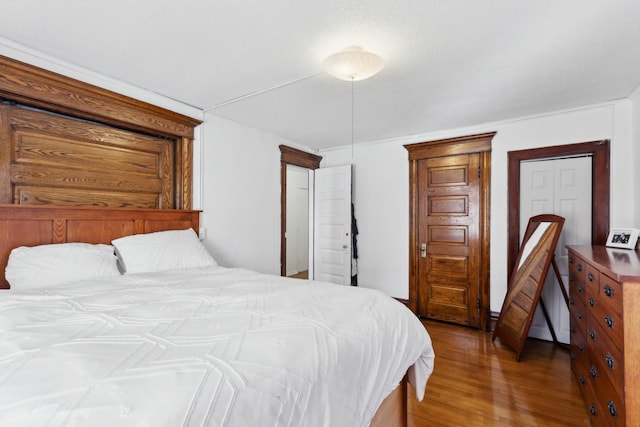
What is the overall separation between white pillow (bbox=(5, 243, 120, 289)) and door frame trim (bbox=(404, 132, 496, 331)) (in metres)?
Answer: 3.20

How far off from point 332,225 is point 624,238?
3020 mm

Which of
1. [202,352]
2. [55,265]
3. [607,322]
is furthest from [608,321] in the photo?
[55,265]

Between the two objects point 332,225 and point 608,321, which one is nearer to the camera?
point 608,321

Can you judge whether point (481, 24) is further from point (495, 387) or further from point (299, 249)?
point (299, 249)

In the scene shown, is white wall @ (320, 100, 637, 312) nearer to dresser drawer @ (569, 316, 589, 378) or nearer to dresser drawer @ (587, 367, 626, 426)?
dresser drawer @ (569, 316, 589, 378)

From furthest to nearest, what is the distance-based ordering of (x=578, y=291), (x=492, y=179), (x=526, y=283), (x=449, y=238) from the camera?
(x=449, y=238) → (x=492, y=179) → (x=526, y=283) → (x=578, y=291)

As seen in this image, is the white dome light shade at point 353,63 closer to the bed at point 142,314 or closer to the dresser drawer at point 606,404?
the bed at point 142,314

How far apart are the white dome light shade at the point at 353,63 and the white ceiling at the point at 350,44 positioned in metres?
0.08

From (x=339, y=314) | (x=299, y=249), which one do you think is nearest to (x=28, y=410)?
(x=339, y=314)

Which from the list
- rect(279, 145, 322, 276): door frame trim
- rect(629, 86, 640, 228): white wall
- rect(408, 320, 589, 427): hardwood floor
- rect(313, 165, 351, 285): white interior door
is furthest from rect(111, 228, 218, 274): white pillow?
rect(629, 86, 640, 228): white wall

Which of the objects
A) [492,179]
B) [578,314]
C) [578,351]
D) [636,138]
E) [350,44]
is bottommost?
[578,351]

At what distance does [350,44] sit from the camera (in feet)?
6.21

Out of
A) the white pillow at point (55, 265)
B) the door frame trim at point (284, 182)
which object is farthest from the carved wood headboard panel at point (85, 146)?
the door frame trim at point (284, 182)

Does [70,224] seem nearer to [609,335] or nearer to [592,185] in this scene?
[609,335]
